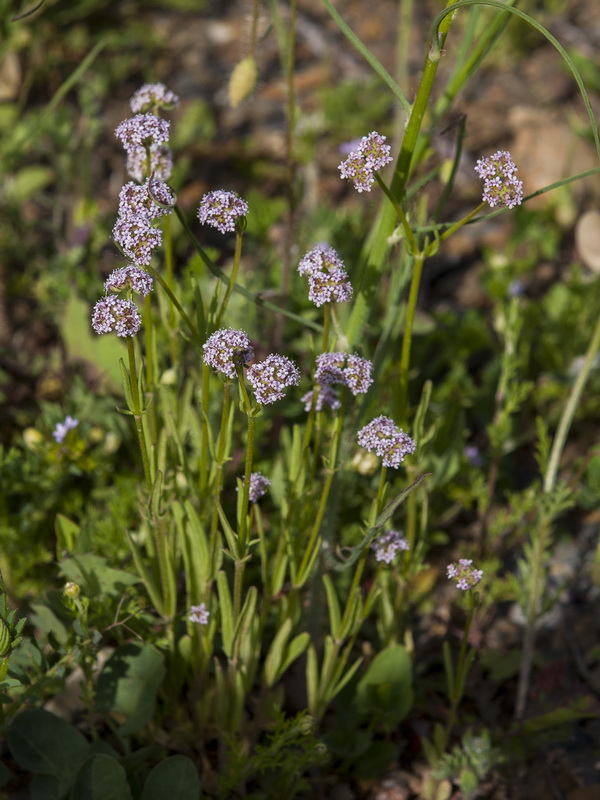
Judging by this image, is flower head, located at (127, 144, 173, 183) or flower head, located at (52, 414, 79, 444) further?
flower head, located at (52, 414, 79, 444)

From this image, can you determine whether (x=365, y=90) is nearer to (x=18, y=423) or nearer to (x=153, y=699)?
(x=18, y=423)

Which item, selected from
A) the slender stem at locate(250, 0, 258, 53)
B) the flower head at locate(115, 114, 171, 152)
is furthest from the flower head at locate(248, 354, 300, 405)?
the slender stem at locate(250, 0, 258, 53)

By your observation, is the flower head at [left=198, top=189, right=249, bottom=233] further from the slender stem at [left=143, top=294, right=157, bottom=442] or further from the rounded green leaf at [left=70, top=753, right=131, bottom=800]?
the rounded green leaf at [left=70, top=753, right=131, bottom=800]

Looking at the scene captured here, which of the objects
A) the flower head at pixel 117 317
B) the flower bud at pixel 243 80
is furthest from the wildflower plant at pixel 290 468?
the flower bud at pixel 243 80

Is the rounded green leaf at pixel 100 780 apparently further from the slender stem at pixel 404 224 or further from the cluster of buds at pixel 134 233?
the slender stem at pixel 404 224

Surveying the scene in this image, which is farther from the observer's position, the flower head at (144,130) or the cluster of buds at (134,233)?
the flower head at (144,130)

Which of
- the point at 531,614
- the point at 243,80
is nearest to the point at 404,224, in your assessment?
the point at 243,80
